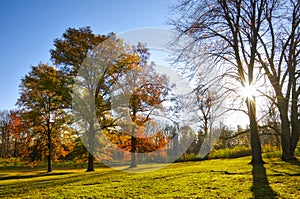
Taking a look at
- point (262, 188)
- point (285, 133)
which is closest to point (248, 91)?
point (285, 133)

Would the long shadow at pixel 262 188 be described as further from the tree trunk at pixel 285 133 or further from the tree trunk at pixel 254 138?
the tree trunk at pixel 285 133

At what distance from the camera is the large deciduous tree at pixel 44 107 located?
1556cm

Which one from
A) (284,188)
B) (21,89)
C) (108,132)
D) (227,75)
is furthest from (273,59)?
(21,89)

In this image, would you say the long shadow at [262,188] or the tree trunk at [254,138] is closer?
the long shadow at [262,188]

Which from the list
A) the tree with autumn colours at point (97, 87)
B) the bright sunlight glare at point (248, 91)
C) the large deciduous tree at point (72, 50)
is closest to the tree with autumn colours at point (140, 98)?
the tree with autumn colours at point (97, 87)

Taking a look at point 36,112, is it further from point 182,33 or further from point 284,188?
point 284,188

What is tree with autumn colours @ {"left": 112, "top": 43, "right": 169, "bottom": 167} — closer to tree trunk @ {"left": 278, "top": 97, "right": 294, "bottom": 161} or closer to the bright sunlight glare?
the bright sunlight glare

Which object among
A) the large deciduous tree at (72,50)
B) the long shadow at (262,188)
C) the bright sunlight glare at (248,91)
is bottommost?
the long shadow at (262,188)

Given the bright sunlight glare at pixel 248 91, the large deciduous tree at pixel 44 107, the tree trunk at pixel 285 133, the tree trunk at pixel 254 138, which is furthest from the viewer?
the large deciduous tree at pixel 44 107

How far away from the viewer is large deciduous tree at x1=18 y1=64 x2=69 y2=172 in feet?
51.1

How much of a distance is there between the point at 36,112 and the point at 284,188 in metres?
17.9

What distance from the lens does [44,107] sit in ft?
64.3

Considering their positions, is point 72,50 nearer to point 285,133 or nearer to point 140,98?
point 140,98

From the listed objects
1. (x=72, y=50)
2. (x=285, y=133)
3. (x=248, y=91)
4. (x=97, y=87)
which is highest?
(x=72, y=50)
